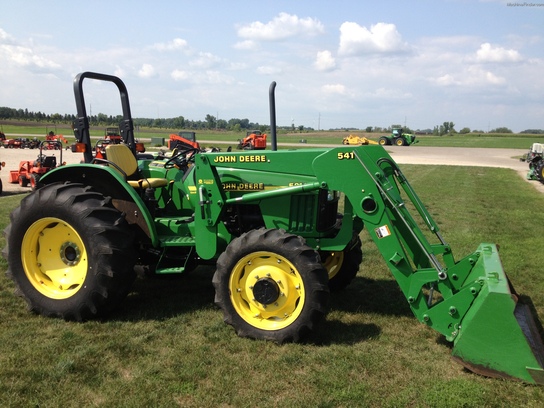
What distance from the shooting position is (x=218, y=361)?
12.8 feet

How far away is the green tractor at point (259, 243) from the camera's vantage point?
393cm

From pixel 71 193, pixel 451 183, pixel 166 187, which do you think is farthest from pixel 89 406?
pixel 451 183

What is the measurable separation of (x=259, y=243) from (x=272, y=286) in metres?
0.40

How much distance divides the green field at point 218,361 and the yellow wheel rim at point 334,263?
29 centimetres

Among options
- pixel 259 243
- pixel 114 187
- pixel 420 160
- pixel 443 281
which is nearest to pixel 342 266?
pixel 443 281

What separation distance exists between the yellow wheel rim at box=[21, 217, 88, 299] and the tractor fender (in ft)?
1.80

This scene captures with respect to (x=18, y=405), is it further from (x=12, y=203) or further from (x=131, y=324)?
(x=12, y=203)

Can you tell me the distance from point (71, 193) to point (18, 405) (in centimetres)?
208

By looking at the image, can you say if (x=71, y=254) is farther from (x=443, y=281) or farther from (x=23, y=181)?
(x=23, y=181)

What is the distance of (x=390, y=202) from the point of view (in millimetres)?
4246

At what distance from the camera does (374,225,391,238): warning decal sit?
4223mm

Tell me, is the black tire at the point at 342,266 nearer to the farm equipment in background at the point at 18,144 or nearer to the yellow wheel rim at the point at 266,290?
the yellow wheel rim at the point at 266,290

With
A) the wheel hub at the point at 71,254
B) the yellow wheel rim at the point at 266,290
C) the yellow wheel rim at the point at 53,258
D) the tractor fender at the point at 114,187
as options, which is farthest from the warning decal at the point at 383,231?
the wheel hub at the point at 71,254

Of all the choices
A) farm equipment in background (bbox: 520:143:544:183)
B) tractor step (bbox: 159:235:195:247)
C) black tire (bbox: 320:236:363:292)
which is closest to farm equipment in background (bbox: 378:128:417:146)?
farm equipment in background (bbox: 520:143:544:183)
